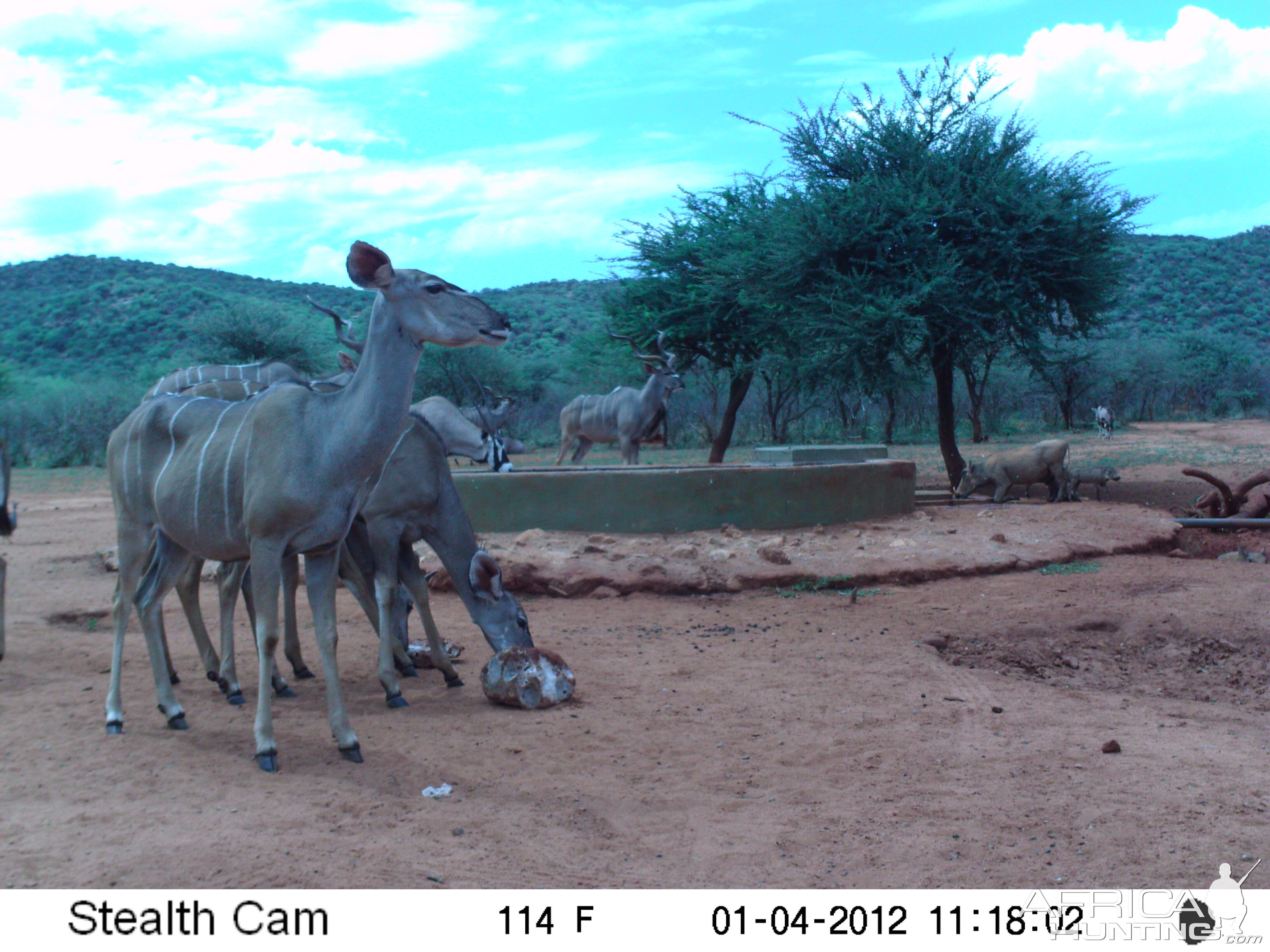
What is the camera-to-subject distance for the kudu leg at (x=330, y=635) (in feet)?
15.7

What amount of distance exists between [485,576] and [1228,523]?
30.1ft

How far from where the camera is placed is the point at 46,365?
42.9m

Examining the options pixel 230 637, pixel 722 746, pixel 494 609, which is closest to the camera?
pixel 722 746

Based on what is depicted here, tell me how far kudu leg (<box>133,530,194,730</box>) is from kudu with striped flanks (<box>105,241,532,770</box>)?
17 mm

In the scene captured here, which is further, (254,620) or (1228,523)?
(1228,523)

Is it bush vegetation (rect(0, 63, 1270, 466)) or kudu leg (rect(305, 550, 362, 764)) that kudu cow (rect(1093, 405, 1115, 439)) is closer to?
bush vegetation (rect(0, 63, 1270, 466))

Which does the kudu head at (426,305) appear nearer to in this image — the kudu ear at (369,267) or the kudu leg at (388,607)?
the kudu ear at (369,267)

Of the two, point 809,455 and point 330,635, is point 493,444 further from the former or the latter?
point 330,635

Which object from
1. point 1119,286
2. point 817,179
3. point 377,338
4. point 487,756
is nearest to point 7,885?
point 487,756

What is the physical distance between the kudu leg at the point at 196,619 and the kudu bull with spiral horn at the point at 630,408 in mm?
10770

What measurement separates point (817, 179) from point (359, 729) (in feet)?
44.3

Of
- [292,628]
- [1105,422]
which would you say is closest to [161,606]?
[292,628]

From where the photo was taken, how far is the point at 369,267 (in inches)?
188

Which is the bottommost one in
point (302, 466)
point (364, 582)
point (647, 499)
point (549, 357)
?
point (364, 582)
